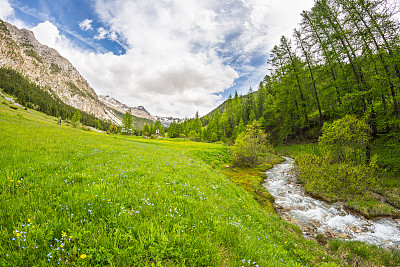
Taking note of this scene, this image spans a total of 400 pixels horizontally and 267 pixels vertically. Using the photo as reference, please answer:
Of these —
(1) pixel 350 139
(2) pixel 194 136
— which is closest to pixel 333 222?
(1) pixel 350 139

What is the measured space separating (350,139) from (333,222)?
886cm

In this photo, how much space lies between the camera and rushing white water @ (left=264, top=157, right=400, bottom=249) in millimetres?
8758

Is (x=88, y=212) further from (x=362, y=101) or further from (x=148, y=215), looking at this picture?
(x=362, y=101)

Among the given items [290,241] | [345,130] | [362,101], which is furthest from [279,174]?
[290,241]

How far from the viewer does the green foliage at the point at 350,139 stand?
563 inches

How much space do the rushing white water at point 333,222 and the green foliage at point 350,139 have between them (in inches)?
211

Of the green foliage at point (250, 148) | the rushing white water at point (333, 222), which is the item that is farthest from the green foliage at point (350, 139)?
the green foliage at point (250, 148)

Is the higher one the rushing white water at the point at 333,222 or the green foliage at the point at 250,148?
the green foliage at the point at 250,148

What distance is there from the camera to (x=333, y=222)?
1016 cm

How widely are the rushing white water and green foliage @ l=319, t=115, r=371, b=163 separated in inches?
211

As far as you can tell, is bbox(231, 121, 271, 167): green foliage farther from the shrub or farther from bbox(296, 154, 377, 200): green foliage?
the shrub

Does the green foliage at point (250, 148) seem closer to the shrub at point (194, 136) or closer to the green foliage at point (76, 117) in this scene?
the shrub at point (194, 136)

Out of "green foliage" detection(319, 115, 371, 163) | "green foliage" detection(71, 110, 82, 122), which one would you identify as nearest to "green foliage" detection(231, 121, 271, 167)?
"green foliage" detection(319, 115, 371, 163)

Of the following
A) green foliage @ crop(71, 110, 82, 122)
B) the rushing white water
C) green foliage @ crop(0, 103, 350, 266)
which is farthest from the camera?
green foliage @ crop(71, 110, 82, 122)
